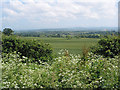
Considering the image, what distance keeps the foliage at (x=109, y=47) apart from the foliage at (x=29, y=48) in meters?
1.83

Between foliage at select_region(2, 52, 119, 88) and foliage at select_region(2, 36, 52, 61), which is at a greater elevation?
foliage at select_region(2, 36, 52, 61)

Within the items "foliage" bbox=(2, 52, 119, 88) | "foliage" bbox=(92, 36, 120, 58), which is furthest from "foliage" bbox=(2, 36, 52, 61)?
"foliage" bbox=(92, 36, 120, 58)

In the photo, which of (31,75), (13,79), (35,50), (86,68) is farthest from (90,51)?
(13,79)

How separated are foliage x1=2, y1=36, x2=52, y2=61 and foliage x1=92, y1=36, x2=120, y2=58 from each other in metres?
1.83

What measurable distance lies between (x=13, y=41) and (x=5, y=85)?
2.31 m

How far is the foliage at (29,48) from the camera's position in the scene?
213 inches

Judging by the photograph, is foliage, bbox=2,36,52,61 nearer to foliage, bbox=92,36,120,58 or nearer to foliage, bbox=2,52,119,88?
foliage, bbox=2,52,119,88

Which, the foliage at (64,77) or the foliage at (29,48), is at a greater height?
the foliage at (29,48)

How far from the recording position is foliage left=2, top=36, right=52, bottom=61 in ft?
17.8

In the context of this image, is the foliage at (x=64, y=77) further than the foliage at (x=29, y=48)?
No

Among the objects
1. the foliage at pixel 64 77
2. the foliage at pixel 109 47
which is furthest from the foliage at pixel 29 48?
the foliage at pixel 109 47

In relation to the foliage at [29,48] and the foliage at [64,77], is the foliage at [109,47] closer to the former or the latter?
the foliage at [64,77]

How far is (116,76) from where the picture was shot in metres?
3.66

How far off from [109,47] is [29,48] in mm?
2916
